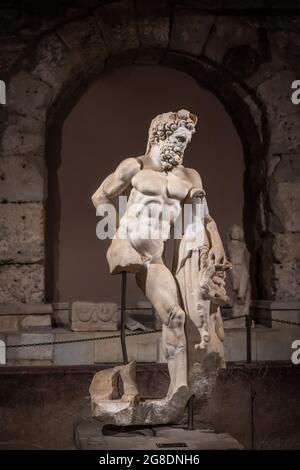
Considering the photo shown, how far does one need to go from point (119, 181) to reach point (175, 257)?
0.64 metres

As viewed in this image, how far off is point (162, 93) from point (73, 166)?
5.11 feet

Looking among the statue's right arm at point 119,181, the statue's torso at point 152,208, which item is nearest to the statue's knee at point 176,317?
the statue's torso at point 152,208

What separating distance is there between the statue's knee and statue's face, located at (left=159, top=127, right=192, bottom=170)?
3.28 feet

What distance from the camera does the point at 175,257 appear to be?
4.14 meters

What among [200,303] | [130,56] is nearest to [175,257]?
[200,303]

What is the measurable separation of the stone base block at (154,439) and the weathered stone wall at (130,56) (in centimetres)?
351

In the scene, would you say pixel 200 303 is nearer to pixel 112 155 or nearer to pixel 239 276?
pixel 239 276

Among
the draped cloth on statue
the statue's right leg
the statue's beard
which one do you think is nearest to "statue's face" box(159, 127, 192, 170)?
the statue's beard

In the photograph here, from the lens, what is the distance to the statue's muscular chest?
406cm

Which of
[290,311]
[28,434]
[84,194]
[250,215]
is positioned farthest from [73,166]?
[28,434]

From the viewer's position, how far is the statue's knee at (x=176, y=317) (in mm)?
3811

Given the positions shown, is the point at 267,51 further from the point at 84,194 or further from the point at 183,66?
the point at 84,194

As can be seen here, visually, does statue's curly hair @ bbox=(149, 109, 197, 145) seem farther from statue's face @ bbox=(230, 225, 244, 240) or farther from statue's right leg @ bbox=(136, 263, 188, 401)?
statue's face @ bbox=(230, 225, 244, 240)

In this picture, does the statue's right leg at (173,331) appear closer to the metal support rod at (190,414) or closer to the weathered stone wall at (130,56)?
the metal support rod at (190,414)
